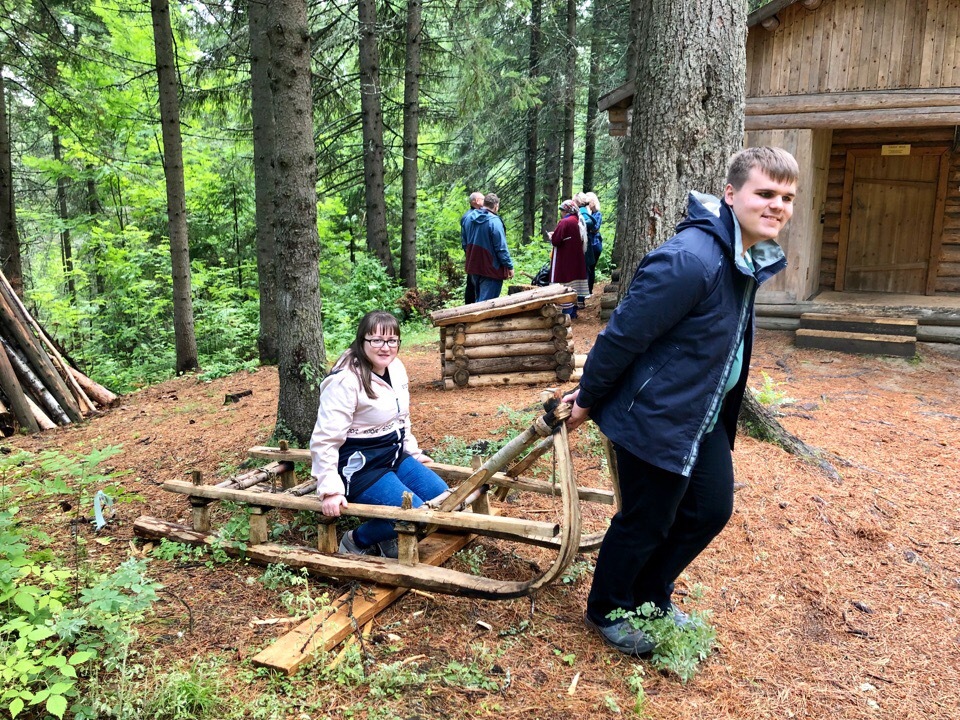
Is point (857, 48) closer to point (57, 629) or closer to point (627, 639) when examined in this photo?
point (627, 639)

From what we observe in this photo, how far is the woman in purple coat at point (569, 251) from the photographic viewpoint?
11523 mm

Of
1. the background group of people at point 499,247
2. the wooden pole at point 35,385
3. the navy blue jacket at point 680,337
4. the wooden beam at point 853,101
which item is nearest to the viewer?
the navy blue jacket at point 680,337

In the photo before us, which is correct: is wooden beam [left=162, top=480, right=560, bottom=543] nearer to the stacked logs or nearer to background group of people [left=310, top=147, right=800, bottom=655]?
background group of people [left=310, top=147, right=800, bottom=655]

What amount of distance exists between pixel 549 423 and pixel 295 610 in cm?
167

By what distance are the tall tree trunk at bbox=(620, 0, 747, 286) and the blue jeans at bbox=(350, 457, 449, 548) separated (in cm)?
256

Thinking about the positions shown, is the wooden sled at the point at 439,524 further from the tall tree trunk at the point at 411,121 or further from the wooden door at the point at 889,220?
the wooden door at the point at 889,220

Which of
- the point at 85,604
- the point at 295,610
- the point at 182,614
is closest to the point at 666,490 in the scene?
the point at 295,610

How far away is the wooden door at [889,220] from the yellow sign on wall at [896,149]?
15cm

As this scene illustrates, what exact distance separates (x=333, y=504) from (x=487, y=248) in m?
7.55

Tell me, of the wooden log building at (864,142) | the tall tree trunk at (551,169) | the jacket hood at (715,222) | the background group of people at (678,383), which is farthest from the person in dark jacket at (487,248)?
the tall tree trunk at (551,169)

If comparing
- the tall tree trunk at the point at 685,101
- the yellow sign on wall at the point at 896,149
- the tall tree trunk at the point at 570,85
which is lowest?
the tall tree trunk at the point at 685,101

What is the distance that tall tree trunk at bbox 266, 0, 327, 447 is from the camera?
4.93 m

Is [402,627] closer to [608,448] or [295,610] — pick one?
[295,610]

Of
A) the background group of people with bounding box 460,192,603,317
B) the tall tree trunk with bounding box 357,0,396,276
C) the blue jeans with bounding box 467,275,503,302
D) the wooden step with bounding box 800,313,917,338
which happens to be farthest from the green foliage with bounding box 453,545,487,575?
the tall tree trunk with bounding box 357,0,396,276
